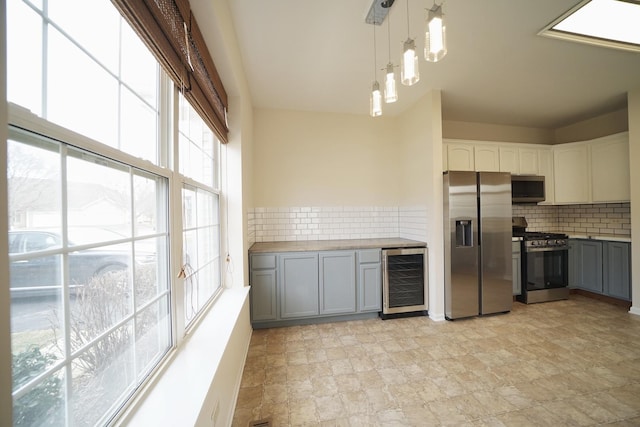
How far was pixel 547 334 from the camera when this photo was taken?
7.75 ft

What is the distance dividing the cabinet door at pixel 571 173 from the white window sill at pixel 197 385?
4.89m

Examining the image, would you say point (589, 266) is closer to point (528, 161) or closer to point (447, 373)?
point (528, 161)

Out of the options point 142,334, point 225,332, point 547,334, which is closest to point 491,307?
point 547,334

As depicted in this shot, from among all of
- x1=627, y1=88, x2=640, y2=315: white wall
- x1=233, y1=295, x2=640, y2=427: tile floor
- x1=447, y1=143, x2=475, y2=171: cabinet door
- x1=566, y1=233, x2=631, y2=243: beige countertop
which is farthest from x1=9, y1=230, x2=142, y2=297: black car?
x1=566, y1=233, x2=631, y2=243: beige countertop

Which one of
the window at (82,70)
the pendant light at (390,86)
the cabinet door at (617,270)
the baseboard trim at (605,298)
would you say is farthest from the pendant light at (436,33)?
the baseboard trim at (605,298)

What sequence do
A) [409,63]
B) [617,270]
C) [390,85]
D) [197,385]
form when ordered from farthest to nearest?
1. [617,270]
2. [390,85]
3. [409,63]
4. [197,385]

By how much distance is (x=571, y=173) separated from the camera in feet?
11.6

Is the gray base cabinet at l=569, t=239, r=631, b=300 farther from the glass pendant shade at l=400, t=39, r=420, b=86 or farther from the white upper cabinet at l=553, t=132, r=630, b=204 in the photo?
the glass pendant shade at l=400, t=39, r=420, b=86

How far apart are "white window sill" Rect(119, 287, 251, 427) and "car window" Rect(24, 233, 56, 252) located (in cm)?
63

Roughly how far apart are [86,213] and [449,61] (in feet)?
9.59

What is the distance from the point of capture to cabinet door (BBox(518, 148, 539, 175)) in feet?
11.5

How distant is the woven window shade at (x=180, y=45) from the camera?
0.78 metres

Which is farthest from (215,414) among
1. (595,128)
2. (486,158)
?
(595,128)

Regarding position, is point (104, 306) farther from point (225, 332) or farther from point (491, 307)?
point (491, 307)
